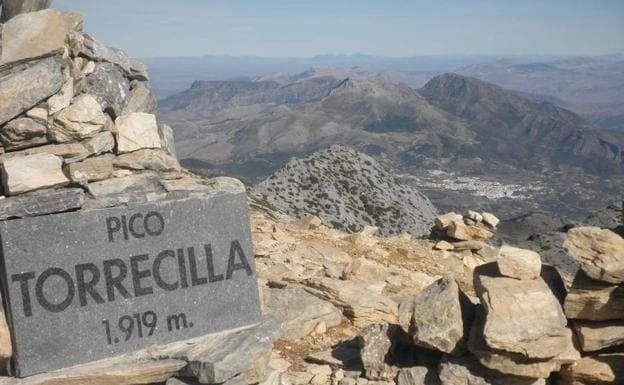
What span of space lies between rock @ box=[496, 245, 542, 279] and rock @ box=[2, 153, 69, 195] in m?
8.11

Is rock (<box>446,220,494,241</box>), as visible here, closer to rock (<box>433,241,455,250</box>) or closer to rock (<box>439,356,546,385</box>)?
rock (<box>433,241,455,250</box>)

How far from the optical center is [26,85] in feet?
32.8

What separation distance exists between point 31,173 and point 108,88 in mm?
2370

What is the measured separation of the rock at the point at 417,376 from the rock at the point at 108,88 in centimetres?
728

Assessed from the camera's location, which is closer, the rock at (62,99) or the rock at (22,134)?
the rock at (22,134)

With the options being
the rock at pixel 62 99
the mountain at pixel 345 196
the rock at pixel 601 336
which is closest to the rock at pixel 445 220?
the mountain at pixel 345 196

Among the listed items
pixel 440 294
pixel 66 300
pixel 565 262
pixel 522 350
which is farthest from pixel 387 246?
pixel 66 300

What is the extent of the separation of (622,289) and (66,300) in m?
9.81

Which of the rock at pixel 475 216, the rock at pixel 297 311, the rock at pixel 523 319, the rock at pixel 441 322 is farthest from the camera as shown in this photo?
the rock at pixel 475 216

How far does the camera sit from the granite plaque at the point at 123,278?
9.79 metres

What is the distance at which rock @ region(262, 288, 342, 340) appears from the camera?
13984 mm

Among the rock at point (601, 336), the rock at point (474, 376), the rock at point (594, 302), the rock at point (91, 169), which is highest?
the rock at point (91, 169)

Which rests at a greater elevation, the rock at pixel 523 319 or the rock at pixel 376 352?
the rock at pixel 523 319

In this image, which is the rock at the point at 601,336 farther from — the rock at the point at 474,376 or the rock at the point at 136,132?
the rock at the point at 136,132
